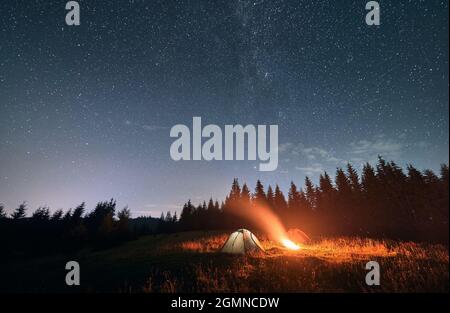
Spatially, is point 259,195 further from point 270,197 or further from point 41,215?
point 41,215

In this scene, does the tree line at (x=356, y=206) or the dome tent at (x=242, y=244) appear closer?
the dome tent at (x=242, y=244)

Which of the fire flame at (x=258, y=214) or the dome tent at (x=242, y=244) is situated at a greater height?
the dome tent at (x=242, y=244)

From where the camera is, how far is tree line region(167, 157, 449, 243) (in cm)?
3650

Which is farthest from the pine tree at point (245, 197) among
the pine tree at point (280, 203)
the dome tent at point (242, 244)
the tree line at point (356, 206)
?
the dome tent at point (242, 244)

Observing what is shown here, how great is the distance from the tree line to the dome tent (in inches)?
696

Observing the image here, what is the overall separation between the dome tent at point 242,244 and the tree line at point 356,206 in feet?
58.0

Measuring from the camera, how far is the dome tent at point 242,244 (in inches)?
520

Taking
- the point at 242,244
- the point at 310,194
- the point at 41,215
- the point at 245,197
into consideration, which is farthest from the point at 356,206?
the point at 41,215

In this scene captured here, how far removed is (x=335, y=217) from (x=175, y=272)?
52272 mm

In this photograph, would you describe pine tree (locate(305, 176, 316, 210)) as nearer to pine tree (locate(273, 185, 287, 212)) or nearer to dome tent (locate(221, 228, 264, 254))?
pine tree (locate(273, 185, 287, 212))

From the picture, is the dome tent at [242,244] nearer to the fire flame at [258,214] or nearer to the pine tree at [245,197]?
the fire flame at [258,214]
